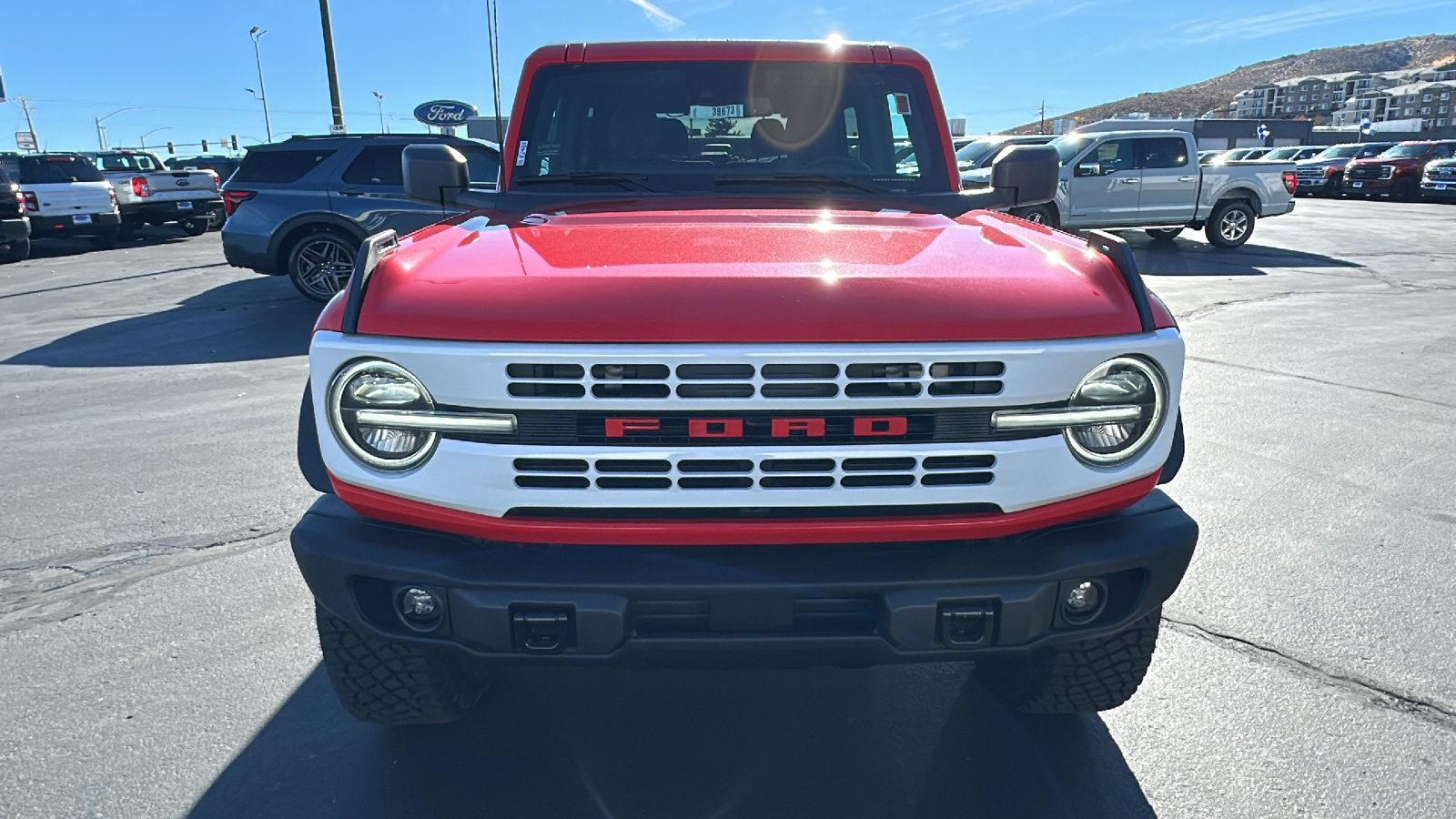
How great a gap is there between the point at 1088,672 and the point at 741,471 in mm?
1117

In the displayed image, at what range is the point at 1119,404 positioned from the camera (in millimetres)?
2020

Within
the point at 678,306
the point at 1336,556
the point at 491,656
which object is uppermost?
the point at 678,306

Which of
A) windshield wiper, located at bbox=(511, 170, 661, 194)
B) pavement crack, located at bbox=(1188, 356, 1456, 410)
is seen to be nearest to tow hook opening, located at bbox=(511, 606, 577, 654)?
windshield wiper, located at bbox=(511, 170, 661, 194)

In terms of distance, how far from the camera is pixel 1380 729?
2.62m

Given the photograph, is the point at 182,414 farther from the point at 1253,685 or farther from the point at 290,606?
the point at 1253,685

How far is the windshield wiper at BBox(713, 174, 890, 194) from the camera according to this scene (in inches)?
123

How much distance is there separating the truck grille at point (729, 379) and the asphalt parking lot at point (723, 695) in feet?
3.55

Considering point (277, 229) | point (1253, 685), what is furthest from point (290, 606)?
point (277, 229)

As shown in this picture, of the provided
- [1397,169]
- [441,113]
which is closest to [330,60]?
[441,113]

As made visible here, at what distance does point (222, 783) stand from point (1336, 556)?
3854mm

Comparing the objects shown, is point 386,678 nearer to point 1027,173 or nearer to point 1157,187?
point 1027,173

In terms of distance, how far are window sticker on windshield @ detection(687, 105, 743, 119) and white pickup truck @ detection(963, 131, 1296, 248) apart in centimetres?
1172

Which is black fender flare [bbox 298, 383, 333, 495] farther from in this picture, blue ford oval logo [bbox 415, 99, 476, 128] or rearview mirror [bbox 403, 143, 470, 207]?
blue ford oval logo [bbox 415, 99, 476, 128]

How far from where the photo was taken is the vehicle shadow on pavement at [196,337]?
25.5ft
